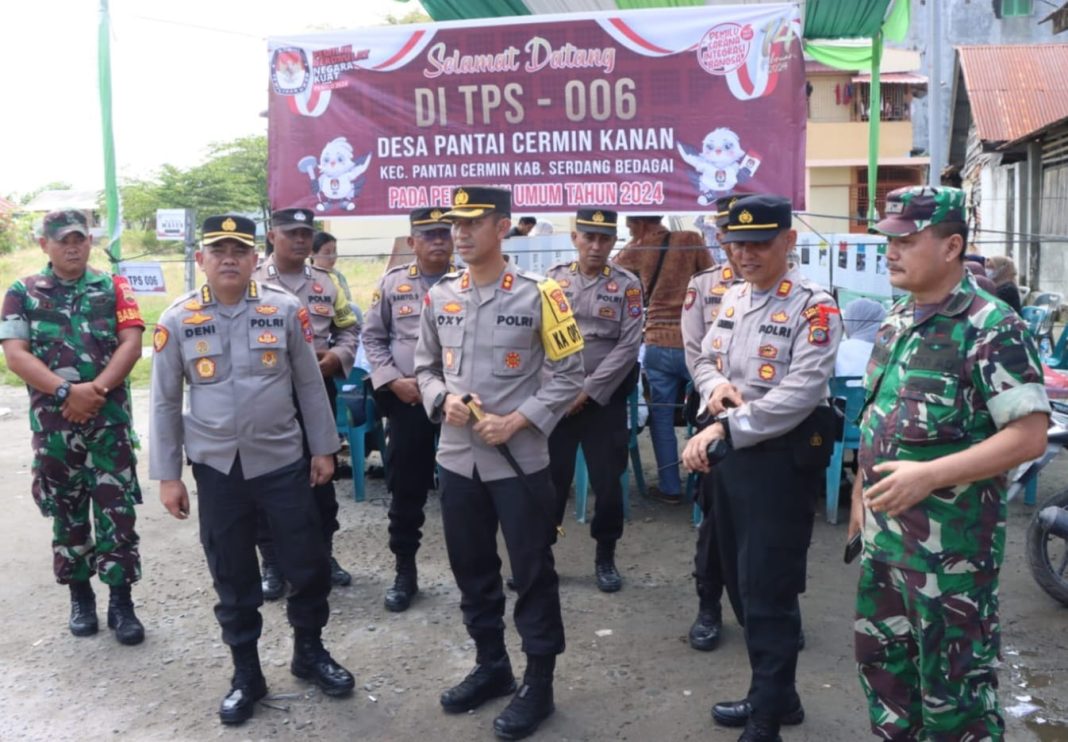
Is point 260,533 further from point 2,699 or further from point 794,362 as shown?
point 794,362

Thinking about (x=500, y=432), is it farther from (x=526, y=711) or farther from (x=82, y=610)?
(x=82, y=610)

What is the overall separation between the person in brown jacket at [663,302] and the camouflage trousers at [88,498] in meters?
2.99

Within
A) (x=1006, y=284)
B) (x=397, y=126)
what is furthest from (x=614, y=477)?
(x=1006, y=284)

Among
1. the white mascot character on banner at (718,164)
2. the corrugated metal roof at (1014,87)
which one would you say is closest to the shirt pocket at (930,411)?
the white mascot character on banner at (718,164)

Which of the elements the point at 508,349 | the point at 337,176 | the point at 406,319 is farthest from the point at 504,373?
the point at 337,176

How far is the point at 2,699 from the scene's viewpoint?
151 inches

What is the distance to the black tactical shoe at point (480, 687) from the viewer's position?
11.8 ft

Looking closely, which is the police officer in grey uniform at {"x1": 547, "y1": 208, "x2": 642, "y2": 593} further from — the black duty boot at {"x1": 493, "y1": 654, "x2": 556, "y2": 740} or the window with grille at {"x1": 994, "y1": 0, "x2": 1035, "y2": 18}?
the window with grille at {"x1": 994, "y1": 0, "x2": 1035, "y2": 18}

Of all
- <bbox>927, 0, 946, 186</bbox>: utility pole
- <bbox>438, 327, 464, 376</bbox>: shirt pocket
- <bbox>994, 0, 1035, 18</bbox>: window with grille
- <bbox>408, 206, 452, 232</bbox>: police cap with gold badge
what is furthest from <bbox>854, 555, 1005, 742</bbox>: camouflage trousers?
<bbox>994, 0, 1035, 18</bbox>: window with grille

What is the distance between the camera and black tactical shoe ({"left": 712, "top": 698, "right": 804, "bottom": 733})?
3424mm

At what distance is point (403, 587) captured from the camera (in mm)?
4672

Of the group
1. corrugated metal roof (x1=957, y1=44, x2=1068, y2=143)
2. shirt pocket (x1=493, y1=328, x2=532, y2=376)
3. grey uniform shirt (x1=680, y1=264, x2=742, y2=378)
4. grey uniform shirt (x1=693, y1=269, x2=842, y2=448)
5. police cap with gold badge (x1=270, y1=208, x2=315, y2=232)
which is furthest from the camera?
corrugated metal roof (x1=957, y1=44, x2=1068, y2=143)

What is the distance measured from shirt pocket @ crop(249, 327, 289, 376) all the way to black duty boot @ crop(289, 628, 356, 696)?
40.1 inches

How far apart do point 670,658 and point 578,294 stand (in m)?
1.85
